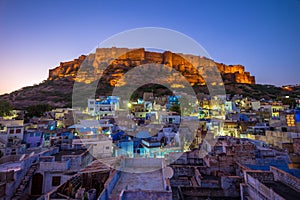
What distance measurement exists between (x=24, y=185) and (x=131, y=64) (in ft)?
206

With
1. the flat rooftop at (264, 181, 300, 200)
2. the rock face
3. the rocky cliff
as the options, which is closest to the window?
the flat rooftop at (264, 181, 300, 200)

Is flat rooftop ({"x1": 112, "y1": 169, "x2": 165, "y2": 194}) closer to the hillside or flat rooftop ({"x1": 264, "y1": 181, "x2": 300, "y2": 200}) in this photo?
flat rooftop ({"x1": 264, "y1": 181, "x2": 300, "y2": 200})

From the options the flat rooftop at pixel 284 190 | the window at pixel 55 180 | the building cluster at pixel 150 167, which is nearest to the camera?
the flat rooftop at pixel 284 190

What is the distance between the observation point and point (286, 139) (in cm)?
1077

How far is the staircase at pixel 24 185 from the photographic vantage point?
21.1 ft

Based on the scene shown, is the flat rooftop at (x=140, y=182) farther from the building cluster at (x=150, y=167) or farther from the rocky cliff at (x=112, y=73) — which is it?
the rocky cliff at (x=112, y=73)

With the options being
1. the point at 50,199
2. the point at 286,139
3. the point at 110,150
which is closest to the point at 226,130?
the point at 286,139

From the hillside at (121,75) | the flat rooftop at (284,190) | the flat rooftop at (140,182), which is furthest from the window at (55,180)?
the hillside at (121,75)

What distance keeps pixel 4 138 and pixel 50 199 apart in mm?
10177

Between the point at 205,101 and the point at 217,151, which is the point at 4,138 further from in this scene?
the point at 205,101

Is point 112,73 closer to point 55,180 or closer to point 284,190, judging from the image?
point 55,180

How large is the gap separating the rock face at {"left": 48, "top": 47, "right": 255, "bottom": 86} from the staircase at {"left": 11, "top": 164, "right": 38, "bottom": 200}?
178ft

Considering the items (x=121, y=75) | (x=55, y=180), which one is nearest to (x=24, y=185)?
(x=55, y=180)

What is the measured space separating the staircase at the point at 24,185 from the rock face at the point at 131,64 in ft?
178
